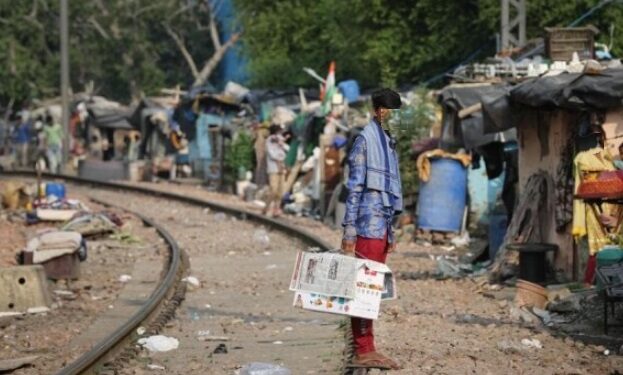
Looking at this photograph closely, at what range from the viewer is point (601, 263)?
11.9 m

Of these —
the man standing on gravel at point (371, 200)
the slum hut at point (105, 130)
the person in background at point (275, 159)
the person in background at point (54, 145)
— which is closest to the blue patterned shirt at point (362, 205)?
the man standing on gravel at point (371, 200)

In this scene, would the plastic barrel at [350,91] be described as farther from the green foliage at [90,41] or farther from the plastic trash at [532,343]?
the green foliage at [90,41]

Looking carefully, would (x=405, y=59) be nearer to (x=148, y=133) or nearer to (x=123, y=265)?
(x=148, y=133)

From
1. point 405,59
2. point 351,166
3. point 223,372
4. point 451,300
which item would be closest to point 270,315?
point 451,300

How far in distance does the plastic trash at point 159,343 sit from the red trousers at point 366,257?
2.32 m

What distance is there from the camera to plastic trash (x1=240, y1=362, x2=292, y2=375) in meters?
8.90

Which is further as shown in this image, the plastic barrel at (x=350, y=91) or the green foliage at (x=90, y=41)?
the green foliage at (x=90, y=41)

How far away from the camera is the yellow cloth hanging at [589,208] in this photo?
12852 millimetres

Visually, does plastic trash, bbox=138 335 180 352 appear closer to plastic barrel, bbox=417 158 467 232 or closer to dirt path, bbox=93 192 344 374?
dirt path, bbox=93 192 344 374

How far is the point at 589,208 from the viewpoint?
42.8 ft

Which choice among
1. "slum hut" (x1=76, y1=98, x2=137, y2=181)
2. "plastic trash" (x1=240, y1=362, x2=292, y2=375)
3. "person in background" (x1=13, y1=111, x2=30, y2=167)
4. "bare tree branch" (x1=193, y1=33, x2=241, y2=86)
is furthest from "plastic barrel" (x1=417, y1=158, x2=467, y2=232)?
"bare tree branch" (x1=193, y1=33, x2=241, y2=86)

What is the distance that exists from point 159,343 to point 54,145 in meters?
32.8

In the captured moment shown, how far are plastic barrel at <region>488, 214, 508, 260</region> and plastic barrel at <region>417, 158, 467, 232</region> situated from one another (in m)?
2.91

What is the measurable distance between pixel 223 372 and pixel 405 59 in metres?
29.0
